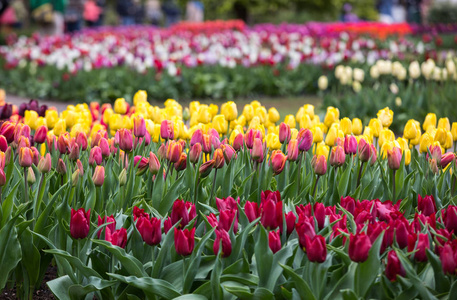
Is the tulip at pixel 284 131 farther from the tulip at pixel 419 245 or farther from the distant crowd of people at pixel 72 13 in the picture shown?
the distant crowd of people at pixel 72 13

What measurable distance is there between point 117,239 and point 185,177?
0.76 m

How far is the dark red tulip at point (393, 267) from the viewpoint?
198 centimetres

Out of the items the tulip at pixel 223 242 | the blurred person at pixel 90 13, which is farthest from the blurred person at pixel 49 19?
the tulip at pixel 223 242

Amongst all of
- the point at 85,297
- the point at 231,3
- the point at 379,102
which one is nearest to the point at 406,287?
the point at 85,297

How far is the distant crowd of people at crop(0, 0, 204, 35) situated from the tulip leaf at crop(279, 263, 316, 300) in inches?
561

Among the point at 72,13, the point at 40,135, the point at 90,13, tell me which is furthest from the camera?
the point at 90,13

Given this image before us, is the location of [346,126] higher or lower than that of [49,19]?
higher

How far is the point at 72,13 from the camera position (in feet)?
64.8

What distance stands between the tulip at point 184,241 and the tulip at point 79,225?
364mm

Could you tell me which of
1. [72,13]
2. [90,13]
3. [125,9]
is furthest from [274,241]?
[125,9]

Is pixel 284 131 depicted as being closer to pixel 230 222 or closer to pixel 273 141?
pixel 273 141

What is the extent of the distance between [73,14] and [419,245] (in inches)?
749

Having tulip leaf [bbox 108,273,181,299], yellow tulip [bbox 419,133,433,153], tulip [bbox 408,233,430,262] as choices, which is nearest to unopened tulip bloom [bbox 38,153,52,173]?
tulip leaf [bbox 108,273,181,299]

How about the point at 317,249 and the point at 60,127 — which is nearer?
the point at 317,249
